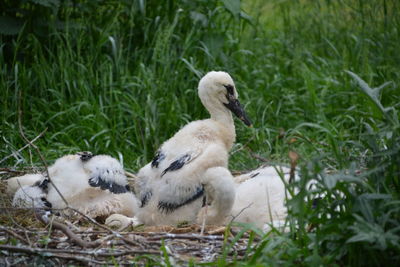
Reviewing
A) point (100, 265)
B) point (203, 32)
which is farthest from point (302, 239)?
point (203, 32)

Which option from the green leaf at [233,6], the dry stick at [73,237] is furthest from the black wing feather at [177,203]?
the green leaf at [233,6]

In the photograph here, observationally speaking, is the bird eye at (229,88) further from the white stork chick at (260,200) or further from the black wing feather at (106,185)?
the black wing feather at (106,185)

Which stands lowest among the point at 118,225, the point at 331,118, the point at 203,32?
the point at 118,225

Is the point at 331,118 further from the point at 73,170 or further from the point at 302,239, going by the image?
the point at 302,239

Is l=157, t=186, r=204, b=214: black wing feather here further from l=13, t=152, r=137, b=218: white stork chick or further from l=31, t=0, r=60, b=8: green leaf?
l=31, t=0, r=60, b=8: green leaf

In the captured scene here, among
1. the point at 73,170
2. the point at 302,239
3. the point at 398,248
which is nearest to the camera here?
the point at 398,248

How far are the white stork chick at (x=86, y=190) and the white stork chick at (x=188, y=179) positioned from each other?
0.68ft

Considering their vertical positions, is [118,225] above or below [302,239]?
below

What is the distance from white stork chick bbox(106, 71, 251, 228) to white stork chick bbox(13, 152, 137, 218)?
208 millimetres

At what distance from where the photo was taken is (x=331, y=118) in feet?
26.1

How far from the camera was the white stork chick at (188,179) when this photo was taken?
5129 millimetres

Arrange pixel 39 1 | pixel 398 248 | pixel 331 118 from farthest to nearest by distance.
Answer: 1. pixel 331 118
2. pixel 39 1
3. pixel 398 248

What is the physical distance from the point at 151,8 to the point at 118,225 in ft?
11.5

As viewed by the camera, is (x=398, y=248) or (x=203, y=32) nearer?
(x=398, y=248)
